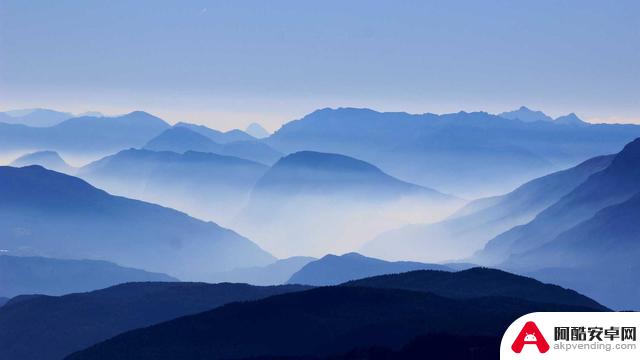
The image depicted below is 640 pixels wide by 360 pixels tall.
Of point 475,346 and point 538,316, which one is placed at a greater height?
point 475,346

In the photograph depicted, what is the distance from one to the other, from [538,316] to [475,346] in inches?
3820

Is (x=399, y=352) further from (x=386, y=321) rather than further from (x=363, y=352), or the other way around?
(x=386, y=321)

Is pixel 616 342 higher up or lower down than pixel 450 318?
lower down

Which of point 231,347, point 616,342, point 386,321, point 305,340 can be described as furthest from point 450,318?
point 616,342

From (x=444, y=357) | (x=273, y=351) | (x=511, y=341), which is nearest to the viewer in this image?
(x=511, y=341)

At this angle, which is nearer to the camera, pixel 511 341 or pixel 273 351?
pixel 511 341

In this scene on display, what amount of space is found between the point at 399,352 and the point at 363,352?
17.9 ft

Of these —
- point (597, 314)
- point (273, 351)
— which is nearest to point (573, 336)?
point (597, 314)

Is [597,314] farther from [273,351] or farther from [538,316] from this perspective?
[273,351]

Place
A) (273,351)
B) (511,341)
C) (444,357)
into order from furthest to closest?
(273,351) → (444,357) → (511,341)

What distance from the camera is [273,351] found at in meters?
191

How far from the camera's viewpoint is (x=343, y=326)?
656ft

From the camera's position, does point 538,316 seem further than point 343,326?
No

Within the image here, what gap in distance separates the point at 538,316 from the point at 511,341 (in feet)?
7.06
